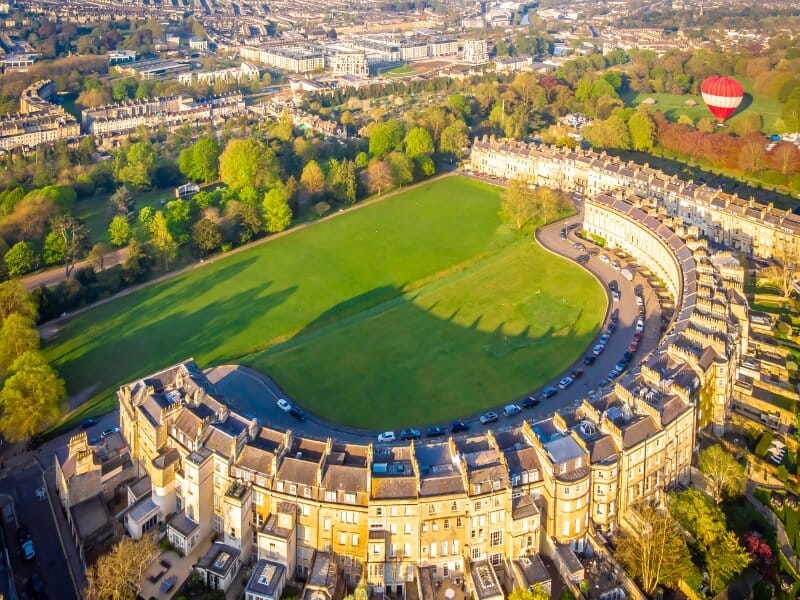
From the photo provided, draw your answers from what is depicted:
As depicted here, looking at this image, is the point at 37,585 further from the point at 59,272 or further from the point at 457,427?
the point at 59,272

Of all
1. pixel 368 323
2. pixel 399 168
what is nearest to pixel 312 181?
pixel 399 168

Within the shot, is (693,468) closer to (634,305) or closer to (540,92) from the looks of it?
(634,305)

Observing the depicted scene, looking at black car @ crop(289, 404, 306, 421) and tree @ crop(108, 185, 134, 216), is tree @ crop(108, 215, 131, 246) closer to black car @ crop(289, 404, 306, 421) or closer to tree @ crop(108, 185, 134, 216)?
tree @ crop(108, 185, 134, 216)

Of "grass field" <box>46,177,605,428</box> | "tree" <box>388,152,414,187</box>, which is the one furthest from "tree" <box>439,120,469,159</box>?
"grass field" <box>46,177,605,428</box>

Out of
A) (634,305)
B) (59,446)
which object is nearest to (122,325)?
(59,446)

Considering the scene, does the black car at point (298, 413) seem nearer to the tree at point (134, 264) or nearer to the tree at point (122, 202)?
the tree at point (134, 264)

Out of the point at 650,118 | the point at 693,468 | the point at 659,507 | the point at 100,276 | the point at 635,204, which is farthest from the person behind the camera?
the point at 650,118
